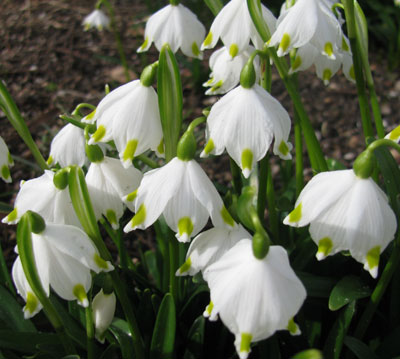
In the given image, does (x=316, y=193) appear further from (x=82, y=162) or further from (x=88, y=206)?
(x=82, y=162)

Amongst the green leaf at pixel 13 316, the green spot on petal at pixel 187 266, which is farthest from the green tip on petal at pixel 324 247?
the green leaf at pixel 13 316

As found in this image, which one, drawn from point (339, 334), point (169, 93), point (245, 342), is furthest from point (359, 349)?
point (169, 93)

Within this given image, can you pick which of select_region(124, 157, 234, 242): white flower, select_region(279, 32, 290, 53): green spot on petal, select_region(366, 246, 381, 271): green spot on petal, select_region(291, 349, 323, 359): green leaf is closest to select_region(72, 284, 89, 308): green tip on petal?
select_region(124, 157, 234, 242): white flower

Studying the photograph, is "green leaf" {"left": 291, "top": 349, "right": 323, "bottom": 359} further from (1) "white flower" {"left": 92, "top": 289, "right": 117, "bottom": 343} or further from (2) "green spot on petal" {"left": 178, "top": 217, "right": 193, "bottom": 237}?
(1) "white flower" {"left": 92, "top": 289, "right": 117, "bottom": 343}

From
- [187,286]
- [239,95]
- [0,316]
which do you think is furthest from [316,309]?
[0,316]

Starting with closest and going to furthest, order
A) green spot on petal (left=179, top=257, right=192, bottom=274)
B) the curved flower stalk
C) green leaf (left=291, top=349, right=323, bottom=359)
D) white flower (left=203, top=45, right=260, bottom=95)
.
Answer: green leaf (left=291, top=349, right=323, bottom=359) < the curved flower stalk < green spot on petal (left=179, top=257, right=192, bottom=274) < white flower (left=203, top=45, right=260, bottom=95)

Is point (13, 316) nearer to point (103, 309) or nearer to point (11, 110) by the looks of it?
point (103, 309)
